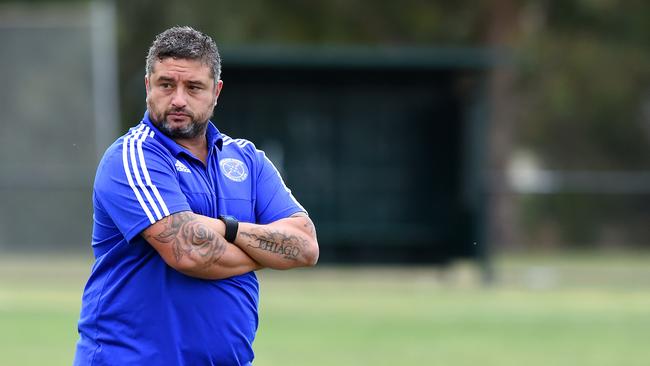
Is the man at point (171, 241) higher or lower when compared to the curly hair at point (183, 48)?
lower

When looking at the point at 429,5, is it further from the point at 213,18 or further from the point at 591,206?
the point at 591,206

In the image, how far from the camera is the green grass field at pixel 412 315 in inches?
526

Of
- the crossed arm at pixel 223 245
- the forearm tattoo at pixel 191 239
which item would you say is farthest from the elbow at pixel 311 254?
the forearm tattoo at pixel 191 239

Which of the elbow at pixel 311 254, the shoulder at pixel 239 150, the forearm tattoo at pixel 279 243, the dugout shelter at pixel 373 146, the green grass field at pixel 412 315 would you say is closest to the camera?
the forearm tattoo at pixel 279 243

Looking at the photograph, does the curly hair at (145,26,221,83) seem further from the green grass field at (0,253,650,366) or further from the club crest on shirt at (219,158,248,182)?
the green grass field at (0,253,650,366)

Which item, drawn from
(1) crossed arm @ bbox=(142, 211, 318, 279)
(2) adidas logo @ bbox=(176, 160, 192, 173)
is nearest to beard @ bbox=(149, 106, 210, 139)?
Result: (2) adidas logo @ bbox=(176, 160, 192, 173)

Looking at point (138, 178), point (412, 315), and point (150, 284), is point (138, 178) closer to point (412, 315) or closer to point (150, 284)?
point (150, 284)

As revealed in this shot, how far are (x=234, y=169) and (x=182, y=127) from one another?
1.05 feet

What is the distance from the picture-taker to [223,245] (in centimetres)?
526

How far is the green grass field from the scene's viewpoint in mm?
13352

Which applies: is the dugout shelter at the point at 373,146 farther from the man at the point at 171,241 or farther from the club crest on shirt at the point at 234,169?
the man at the point at 171,241

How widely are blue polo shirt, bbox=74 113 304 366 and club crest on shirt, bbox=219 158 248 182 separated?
0.16 feet

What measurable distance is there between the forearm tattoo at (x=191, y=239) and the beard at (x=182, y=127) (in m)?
0.30

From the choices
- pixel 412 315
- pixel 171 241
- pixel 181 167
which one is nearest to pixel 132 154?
pixel 181 167
